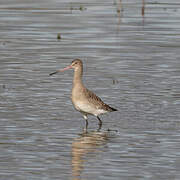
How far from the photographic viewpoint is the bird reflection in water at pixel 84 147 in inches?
442

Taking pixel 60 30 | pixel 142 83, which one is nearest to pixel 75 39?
pixel 60 30

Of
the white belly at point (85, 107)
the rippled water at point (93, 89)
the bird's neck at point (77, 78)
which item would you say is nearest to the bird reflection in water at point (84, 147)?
the rippled water at point (93, 89)

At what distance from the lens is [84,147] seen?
1268cm

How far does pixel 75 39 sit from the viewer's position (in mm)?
24203

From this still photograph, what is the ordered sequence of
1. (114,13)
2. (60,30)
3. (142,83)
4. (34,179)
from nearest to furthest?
(34,179) → (142,83) → (60,30) → (114,13)

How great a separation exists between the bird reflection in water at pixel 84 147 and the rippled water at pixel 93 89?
2 cm

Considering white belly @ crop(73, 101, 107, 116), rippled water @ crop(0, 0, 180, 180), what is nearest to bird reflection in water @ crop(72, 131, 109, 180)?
rippled water @ crop(0, 0, 180, 180)

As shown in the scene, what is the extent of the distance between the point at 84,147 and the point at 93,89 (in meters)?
4.74

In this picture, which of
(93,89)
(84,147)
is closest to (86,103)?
(84,147)

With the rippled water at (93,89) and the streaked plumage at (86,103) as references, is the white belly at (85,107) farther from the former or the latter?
the rippled water at (93,89)

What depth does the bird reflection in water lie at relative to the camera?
1124cm

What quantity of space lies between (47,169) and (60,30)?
50.4ft

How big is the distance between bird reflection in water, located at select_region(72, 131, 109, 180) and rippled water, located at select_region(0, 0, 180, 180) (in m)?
0.02

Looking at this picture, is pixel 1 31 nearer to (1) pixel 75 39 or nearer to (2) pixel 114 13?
(1) pixel 75 39
